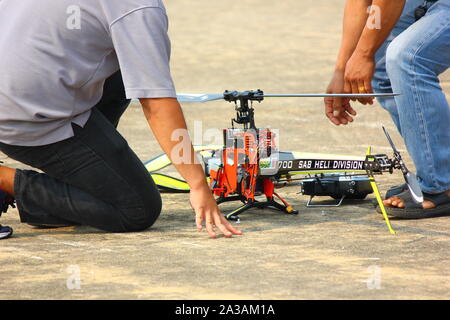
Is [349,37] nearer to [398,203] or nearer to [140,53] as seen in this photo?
[398,203]

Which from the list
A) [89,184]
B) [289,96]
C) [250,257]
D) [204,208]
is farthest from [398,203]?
[89,184]

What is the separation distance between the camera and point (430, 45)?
415 cm

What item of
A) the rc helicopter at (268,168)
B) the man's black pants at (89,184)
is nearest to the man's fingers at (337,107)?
the rc helicopter at (268,168)

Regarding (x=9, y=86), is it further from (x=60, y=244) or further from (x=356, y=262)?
(x=356, y=262)

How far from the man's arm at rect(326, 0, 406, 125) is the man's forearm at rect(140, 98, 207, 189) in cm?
99

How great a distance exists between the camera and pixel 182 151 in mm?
3525

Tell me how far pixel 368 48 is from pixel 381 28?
107mm

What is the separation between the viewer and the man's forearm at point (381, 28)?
4027 millimetres

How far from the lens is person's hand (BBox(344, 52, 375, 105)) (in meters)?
4.11

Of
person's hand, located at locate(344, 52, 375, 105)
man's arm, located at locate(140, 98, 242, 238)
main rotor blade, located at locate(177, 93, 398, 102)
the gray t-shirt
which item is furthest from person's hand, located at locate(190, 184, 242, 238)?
person's hand, located at locate(344, 52, 375, 105)

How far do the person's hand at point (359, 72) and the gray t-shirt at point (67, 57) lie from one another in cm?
97

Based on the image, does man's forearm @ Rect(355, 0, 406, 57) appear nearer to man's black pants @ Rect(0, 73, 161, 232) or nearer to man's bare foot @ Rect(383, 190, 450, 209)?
man's bare foot @ Rect(383, 190, 450, 209)

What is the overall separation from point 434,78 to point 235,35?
6833 millimetres

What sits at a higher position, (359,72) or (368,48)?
(368,48)
